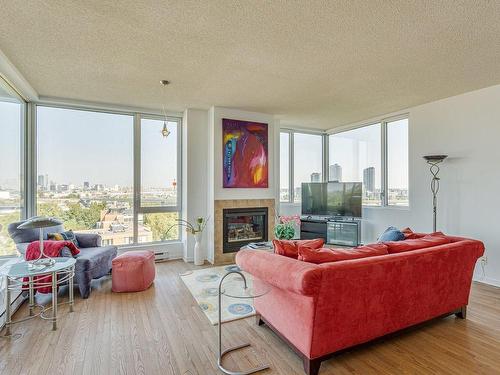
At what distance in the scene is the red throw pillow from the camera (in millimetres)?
2027

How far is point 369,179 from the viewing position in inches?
231

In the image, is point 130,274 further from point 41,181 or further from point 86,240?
point 41,181

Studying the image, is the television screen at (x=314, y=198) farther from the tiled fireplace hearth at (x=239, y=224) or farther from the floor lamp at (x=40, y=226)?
the floor lamp at (x=40, y=226)

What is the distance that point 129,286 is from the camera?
3.49 metres

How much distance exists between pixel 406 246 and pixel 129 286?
10.4 feet

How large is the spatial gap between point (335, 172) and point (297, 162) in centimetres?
98

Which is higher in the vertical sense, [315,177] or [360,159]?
[360,159]

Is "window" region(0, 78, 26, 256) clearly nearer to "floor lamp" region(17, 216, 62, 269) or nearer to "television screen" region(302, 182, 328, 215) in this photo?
"floor lamp" region(17, 216, 62, 269)

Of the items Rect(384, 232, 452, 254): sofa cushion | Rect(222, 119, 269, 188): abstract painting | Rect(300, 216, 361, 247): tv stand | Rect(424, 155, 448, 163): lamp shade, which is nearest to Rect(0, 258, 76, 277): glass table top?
Rect(222, 119, 269, 188): abstract painting

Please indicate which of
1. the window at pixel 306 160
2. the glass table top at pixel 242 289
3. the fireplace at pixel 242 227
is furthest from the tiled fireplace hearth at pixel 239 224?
the glass table top at pixel 242 289

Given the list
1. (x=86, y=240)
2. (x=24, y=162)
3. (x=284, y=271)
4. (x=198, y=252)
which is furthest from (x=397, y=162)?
(x=24, y=162)

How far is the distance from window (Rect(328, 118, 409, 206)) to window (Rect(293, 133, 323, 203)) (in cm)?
29

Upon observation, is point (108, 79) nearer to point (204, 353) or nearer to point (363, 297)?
point (204, 353)

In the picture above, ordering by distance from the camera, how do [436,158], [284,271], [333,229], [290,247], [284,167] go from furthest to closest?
[284,167] < [333,229] < [436,158] < [290,247] < [284,271]
